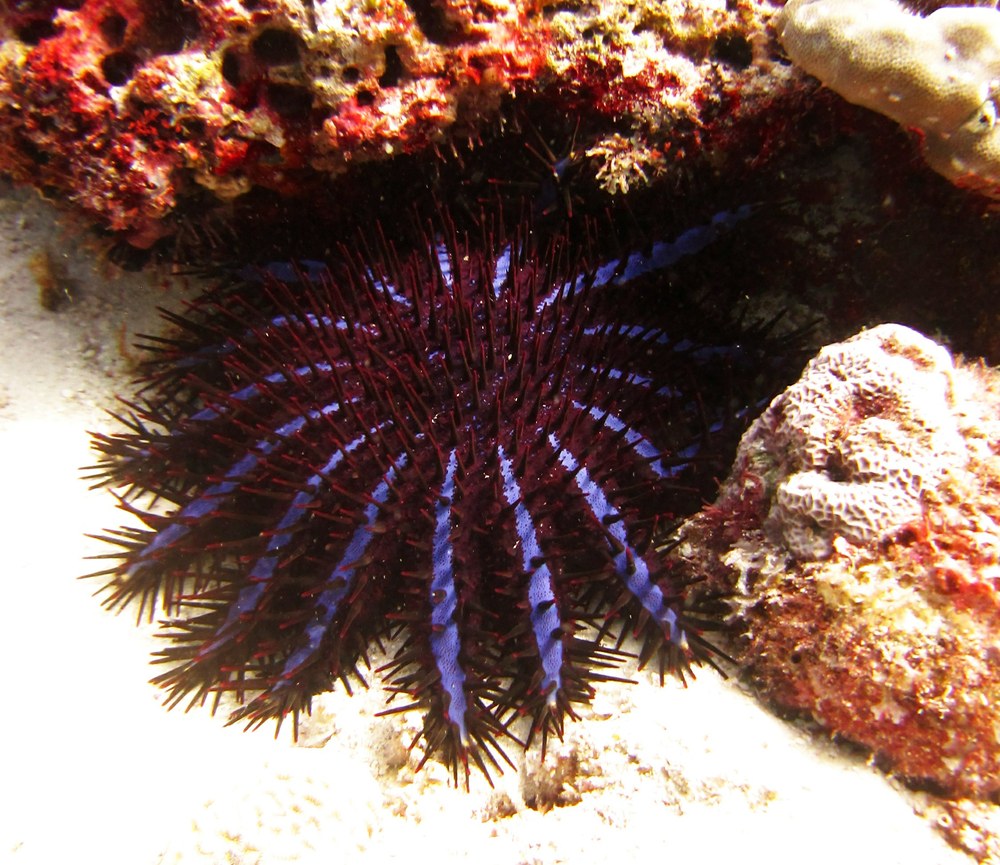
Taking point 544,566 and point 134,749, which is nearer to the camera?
point 544,566

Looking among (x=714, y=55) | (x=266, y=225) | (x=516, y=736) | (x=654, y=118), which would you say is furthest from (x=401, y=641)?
(x=714, y=55)

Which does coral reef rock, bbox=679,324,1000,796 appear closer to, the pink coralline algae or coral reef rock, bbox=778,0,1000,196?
coral reef rock, bbox=778,0,1000,196

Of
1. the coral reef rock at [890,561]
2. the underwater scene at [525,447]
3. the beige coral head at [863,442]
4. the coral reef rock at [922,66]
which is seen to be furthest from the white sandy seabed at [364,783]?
the coral reef rock at [922,66]

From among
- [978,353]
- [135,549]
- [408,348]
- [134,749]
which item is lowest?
[134,749]

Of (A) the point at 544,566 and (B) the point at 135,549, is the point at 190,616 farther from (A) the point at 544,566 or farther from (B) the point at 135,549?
(A) the point at 544,566

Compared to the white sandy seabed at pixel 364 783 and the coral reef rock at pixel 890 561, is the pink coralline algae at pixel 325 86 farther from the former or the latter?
the white sandy seabed at pixel 364 783

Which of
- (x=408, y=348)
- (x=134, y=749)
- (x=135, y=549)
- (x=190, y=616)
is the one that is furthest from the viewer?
(x=190, y=616)

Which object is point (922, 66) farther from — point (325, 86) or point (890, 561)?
point (325, 86)

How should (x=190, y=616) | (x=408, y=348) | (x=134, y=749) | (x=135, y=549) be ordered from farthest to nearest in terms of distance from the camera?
(x=190, y=616) → (x=135, y=549) → (x=408, y=348) → (x=134, y=749)

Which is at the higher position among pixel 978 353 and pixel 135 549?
pixel 978 353

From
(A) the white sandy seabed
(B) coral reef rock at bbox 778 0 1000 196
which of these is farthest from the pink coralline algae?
(A) the white sandy seabed
